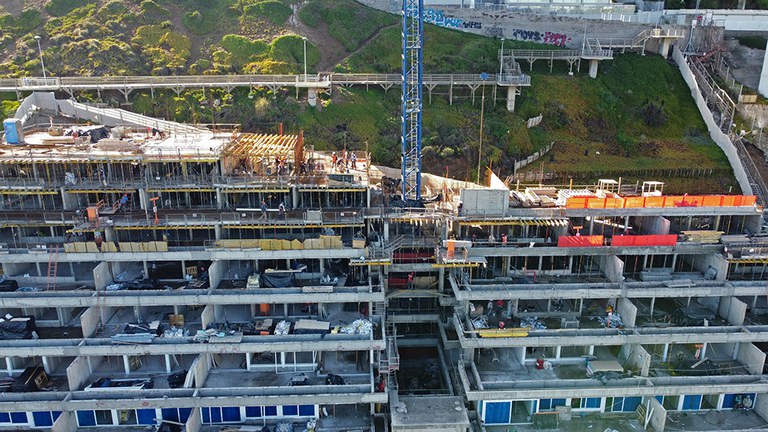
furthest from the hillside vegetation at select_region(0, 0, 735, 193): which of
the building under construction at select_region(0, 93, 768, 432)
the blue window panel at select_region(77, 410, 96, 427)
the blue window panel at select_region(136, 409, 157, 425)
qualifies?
the blue window panel at select_region(77, 410, 96, 427)

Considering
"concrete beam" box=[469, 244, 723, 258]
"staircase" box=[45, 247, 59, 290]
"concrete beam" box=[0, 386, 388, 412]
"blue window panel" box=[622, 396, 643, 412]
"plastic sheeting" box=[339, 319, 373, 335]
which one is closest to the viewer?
"concrete beam" box=[0, 386, 388, 412]

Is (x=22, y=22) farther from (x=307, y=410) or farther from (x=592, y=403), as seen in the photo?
(x=592, y=403)

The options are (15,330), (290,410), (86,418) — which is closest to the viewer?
(86,418)

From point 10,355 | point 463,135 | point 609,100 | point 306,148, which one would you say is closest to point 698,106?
point 609,100

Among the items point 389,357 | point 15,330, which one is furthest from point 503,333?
point 15,330

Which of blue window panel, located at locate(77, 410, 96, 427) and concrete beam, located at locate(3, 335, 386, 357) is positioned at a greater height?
concrete beam, located at locate(3, 335, 386, 357)

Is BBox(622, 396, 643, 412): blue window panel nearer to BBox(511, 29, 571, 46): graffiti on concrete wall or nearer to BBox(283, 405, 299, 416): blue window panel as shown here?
BBox(283, 405, 299, 416): blue window panel
